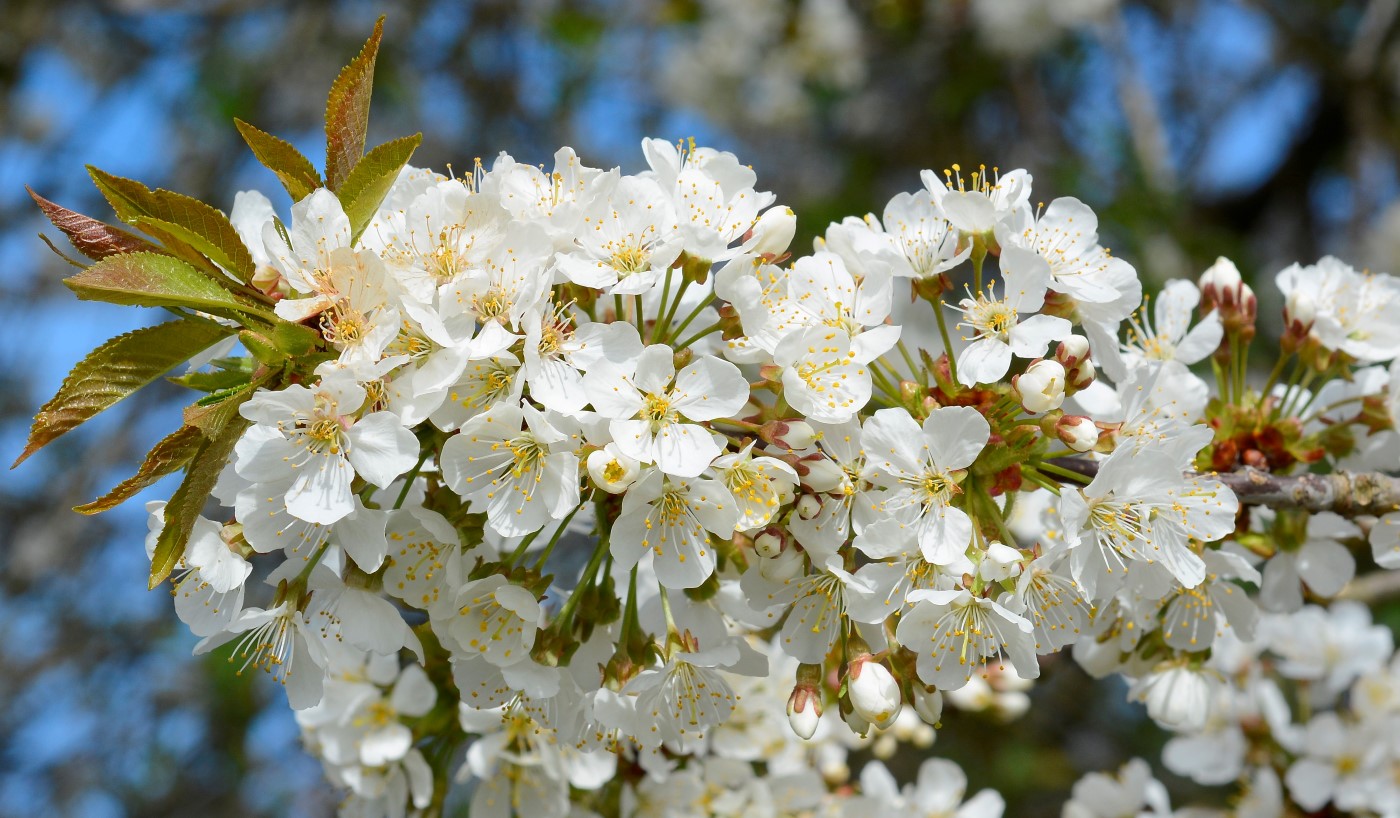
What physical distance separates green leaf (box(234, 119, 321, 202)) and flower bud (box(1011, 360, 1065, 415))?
1207mm

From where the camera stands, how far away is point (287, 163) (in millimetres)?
1800

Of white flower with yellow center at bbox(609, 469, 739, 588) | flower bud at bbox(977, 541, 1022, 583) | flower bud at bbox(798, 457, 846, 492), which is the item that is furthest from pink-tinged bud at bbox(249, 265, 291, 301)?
flower bud at bbox(977, 541, 1022, 583)

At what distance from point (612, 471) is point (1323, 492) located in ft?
4.39

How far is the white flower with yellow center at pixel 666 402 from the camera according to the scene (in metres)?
1.62

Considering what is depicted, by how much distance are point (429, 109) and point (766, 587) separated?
6060 millimetres

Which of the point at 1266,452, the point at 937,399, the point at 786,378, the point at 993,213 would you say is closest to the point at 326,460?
the point at 786,378

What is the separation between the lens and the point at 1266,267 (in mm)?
6879

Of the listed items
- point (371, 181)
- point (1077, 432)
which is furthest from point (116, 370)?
point (1077, 432)

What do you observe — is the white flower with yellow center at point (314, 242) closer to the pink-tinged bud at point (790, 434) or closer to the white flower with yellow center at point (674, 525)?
the white flower with yellow center at point (674, 525)

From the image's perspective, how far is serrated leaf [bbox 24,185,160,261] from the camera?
1.72 meters

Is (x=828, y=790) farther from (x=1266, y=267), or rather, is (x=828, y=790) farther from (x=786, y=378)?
(x=1266, y=267)

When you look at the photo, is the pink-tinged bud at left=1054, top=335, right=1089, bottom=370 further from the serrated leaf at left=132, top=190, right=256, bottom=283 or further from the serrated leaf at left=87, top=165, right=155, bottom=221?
the serrated leaf at left=87, top=165, right=155, bottom=221

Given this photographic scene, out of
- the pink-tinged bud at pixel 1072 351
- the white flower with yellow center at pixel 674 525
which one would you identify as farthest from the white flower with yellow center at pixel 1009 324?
the white flower with yellow center at pixel 674 525

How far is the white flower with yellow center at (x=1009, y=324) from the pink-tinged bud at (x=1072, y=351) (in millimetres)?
15
